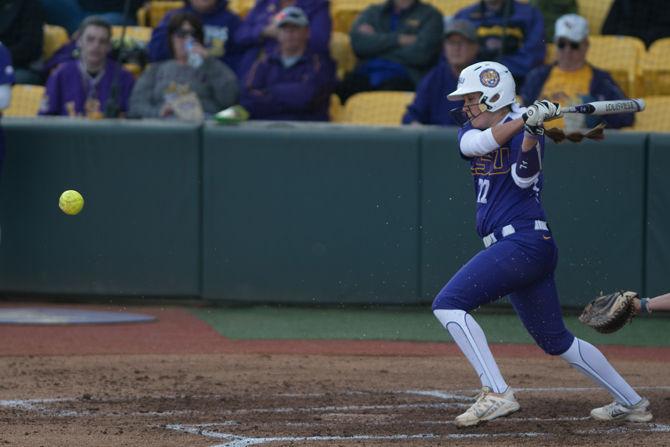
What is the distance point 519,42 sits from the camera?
1091 centimetres

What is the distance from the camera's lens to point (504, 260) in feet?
19.9

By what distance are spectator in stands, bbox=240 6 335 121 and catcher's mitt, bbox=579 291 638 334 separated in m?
5.02

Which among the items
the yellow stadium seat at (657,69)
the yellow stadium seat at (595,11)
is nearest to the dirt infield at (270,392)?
the yellow stadium seat at (657,69)

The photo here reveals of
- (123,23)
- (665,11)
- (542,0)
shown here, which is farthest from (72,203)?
(665,11)

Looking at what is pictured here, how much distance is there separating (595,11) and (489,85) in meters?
5.83

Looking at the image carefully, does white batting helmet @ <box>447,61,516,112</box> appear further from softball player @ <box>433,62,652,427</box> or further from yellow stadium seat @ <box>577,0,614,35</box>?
yellow stadium seat @ <box>577,0,614,35</box>

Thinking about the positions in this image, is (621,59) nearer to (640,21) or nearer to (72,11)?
(640,21)

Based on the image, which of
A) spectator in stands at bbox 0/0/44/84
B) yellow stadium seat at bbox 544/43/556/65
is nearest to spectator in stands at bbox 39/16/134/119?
spectator in stands at bbox 0/0/44/84

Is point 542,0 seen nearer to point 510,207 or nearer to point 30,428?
point 510,207

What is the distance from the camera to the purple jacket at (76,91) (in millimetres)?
10867

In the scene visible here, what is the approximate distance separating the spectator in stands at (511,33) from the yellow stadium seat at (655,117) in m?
1.00

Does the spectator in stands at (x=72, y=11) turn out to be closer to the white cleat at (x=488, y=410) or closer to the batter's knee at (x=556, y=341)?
the batter's knee at (x=556, y=341)

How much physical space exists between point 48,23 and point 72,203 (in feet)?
17.4

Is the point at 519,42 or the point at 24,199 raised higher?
the point at 519,42
